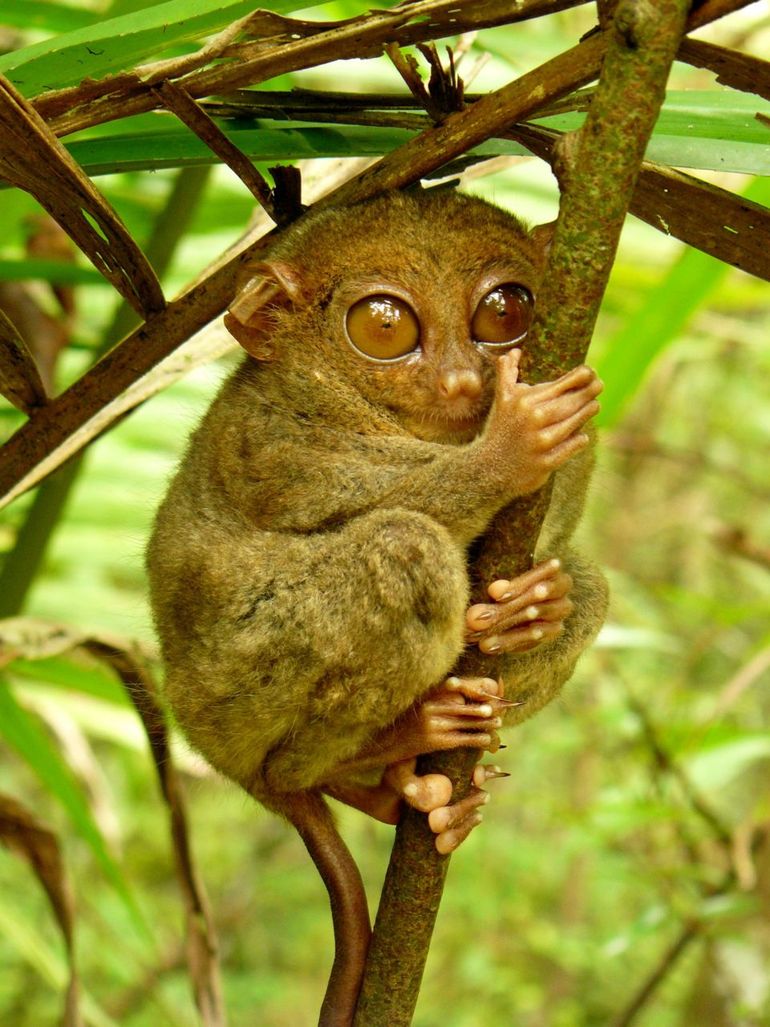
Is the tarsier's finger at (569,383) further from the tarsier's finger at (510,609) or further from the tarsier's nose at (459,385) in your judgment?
the tarsier's nose at (459,385)

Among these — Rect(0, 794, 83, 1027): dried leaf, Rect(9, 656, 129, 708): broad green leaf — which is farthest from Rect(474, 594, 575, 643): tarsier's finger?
Rect(9, 656, 129, 708): broad green leaf

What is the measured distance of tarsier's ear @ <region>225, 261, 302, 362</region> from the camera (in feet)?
7.52

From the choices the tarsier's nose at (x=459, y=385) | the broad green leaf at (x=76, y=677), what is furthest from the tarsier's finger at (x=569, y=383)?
the broad green leaf at (x=76, y=677)

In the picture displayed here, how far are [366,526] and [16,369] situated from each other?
75 cm

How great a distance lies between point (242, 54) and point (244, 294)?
1.80 feet

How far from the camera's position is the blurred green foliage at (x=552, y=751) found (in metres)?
3.54

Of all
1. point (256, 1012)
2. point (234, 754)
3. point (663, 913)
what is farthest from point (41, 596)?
point (256, 1012)

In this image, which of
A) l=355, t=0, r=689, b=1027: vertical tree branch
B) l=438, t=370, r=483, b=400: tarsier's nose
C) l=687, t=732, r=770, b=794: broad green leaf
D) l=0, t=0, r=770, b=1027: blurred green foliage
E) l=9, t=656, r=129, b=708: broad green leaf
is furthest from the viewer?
l=687, t=732, r=770, b=794: broad green leaf

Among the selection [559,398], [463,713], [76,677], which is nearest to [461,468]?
[559,398]

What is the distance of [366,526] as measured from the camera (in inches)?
90.3

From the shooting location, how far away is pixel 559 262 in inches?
62.6

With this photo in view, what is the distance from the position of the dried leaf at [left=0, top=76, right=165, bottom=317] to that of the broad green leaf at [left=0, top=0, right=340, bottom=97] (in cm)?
12

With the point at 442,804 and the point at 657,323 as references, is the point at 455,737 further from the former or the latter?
the point at 657,323

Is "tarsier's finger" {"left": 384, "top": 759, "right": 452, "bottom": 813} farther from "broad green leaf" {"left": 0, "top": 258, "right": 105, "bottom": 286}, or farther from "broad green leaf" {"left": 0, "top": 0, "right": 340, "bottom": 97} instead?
"broad green leaf" {"left": 0, "top": 258, "right": 105, "bottom": 286}
